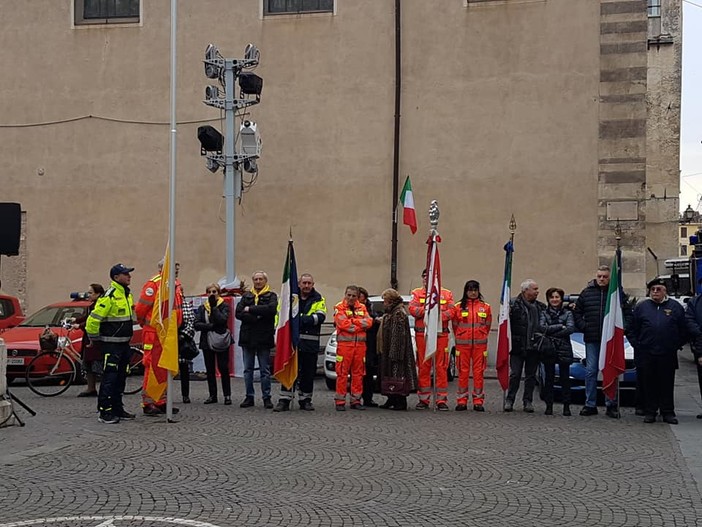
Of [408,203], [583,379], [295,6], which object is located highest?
[295,6]

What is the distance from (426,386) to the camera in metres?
13.1

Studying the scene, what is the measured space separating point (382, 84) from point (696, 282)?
8.78 m

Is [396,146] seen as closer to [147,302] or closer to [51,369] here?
[51,369]

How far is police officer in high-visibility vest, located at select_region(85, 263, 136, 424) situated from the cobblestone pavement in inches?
13.0

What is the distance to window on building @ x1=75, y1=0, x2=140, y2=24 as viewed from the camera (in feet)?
80.8

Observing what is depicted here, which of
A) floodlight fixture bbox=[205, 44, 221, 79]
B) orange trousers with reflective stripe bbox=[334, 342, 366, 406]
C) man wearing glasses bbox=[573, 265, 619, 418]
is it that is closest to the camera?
man wearing glasses bbox=[573, 265, 619, 418]

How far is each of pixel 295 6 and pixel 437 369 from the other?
13874mm

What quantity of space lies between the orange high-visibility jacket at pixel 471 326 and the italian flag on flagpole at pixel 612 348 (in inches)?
61.8

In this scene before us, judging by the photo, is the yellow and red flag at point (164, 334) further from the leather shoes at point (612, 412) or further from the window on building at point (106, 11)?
the window on building at point (106, 11)

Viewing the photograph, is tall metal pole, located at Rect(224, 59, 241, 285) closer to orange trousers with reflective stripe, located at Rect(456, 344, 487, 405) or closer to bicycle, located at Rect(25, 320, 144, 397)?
bicycle, located at Rect(25, 320, 144, 397)

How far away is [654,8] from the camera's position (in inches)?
1935

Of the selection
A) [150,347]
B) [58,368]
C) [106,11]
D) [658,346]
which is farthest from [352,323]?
[106,11]

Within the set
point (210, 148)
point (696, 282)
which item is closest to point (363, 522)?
point (210, 148)

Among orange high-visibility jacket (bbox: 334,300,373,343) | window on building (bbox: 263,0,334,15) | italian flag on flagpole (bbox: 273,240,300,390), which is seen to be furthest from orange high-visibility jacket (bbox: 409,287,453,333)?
window on building (bbox: 263,0,334,15)
